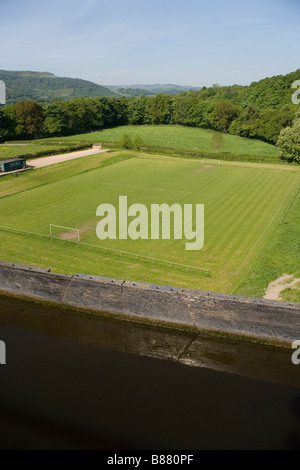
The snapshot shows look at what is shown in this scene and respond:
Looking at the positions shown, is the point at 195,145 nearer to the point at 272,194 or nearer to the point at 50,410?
the point at 272,194

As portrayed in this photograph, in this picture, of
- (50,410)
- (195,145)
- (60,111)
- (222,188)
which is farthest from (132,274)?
(60,111)

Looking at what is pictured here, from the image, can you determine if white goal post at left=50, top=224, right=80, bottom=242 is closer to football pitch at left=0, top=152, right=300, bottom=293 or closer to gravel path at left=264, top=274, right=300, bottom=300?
football pitch at left=0, top=152, right=300, bottom=293

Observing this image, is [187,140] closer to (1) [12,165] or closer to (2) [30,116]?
(2) [30,116]

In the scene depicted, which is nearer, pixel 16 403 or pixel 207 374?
pixel 16 403

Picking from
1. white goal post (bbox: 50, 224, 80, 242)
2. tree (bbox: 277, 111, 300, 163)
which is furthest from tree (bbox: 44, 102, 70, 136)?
white goal post (bbox: 50, 224, 80, 242)

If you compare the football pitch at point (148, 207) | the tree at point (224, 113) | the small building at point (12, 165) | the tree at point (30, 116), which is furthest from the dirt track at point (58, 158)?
the tree at point (224, 113)

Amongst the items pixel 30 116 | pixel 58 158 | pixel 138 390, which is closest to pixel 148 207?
pixel 138 390
